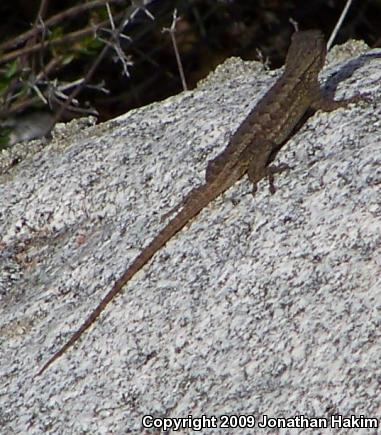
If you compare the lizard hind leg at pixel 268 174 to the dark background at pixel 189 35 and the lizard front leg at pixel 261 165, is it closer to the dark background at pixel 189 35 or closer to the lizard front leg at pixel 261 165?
the lizard front leg at pixel 261 165

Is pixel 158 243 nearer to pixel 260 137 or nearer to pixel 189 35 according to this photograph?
pixel 260 137

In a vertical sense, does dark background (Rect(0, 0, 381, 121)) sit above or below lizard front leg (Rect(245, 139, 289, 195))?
below

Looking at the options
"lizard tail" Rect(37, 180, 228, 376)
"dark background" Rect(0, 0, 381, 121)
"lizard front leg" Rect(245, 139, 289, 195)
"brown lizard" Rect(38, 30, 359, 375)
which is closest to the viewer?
"lizard tail" Rect(37, 180, 228, 376)

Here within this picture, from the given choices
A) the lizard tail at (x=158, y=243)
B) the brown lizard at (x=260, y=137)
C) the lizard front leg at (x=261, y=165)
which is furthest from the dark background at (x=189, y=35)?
the lizard tail at (x=158, y=243)

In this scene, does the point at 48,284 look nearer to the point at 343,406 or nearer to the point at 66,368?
the point at 66,368

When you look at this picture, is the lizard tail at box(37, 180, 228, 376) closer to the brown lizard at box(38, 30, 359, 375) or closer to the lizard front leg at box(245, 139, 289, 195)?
the brown lizard at box(38, 30, 359, 375)

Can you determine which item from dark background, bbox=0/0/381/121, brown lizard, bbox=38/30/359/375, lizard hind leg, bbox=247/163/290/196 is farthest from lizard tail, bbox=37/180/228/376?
dark background, bbox=0/0/381/121

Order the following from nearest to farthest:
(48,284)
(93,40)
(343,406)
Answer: (343,406), (48,284), (93,40)

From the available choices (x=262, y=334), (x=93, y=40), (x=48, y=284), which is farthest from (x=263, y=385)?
(x=93, y=40)
